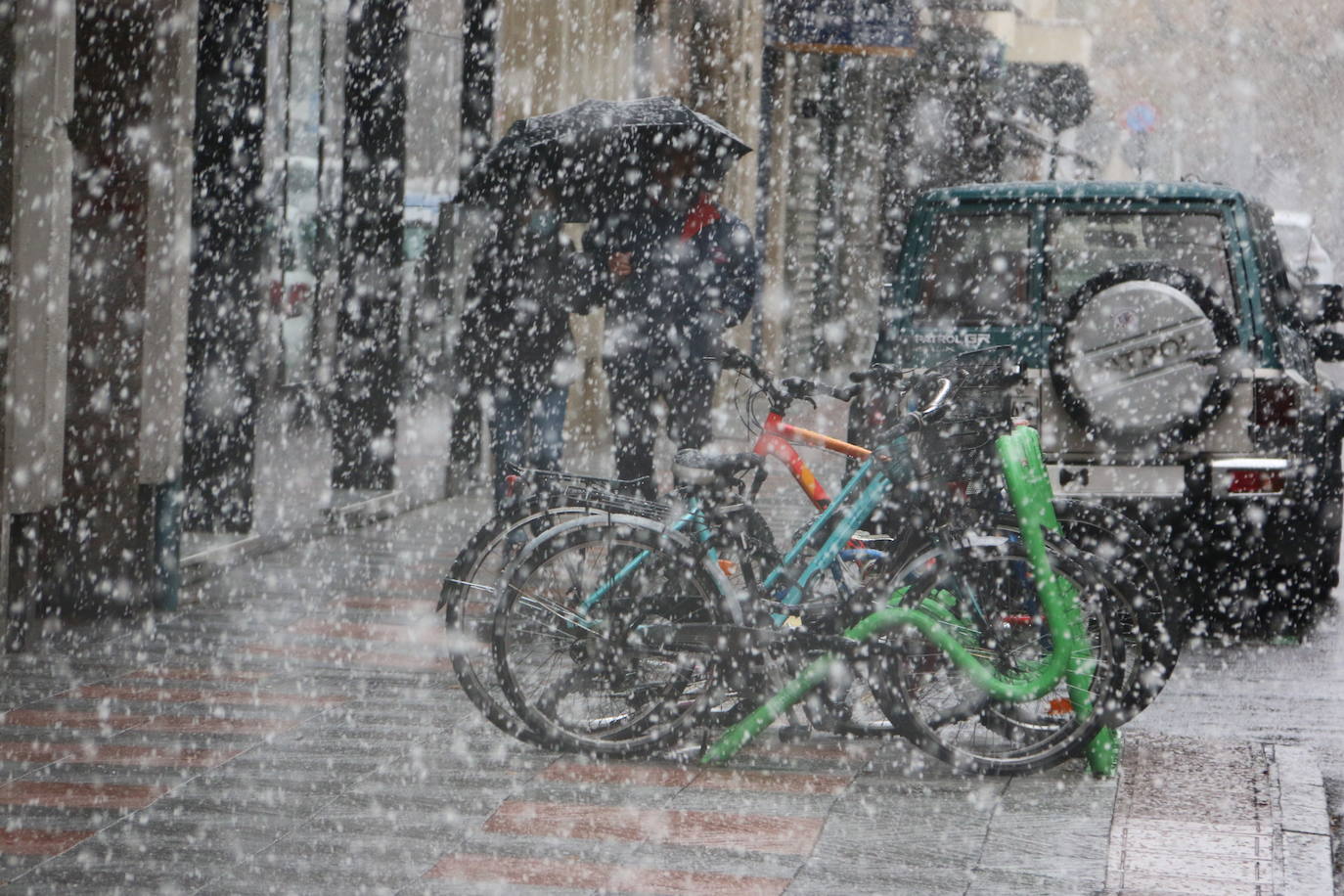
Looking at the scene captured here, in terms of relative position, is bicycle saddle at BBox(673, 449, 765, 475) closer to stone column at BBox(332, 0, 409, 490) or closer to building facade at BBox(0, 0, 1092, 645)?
building facade at BBox(0, 0, 1092, 645)

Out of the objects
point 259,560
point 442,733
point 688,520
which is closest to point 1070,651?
point 688,520

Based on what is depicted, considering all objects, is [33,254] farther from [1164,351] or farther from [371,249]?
[371,249]

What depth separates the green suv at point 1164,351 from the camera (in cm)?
719

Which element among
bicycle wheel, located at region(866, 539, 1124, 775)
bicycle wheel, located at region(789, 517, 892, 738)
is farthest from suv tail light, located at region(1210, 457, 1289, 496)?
bicycle wheel, located at region(789, 517, 892, 738)

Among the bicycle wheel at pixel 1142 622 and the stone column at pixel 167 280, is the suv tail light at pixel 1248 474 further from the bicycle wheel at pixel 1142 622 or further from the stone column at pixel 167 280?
the stone column at pixel 167 280

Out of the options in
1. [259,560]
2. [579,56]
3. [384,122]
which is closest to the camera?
[259,560]

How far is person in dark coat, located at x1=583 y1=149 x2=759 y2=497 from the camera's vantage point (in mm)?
7258

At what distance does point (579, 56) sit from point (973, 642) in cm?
1044

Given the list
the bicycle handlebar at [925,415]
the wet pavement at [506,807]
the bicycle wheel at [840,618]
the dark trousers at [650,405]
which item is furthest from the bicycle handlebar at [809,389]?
the dark trousers at [650,405]

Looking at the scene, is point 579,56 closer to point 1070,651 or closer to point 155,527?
point 155,527

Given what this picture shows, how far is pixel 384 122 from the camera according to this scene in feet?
36.4

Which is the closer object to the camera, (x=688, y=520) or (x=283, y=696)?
(x=688, y=520)

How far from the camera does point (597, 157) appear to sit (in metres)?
7.50

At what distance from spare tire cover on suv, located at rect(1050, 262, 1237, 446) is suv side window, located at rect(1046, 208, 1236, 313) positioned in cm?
57
